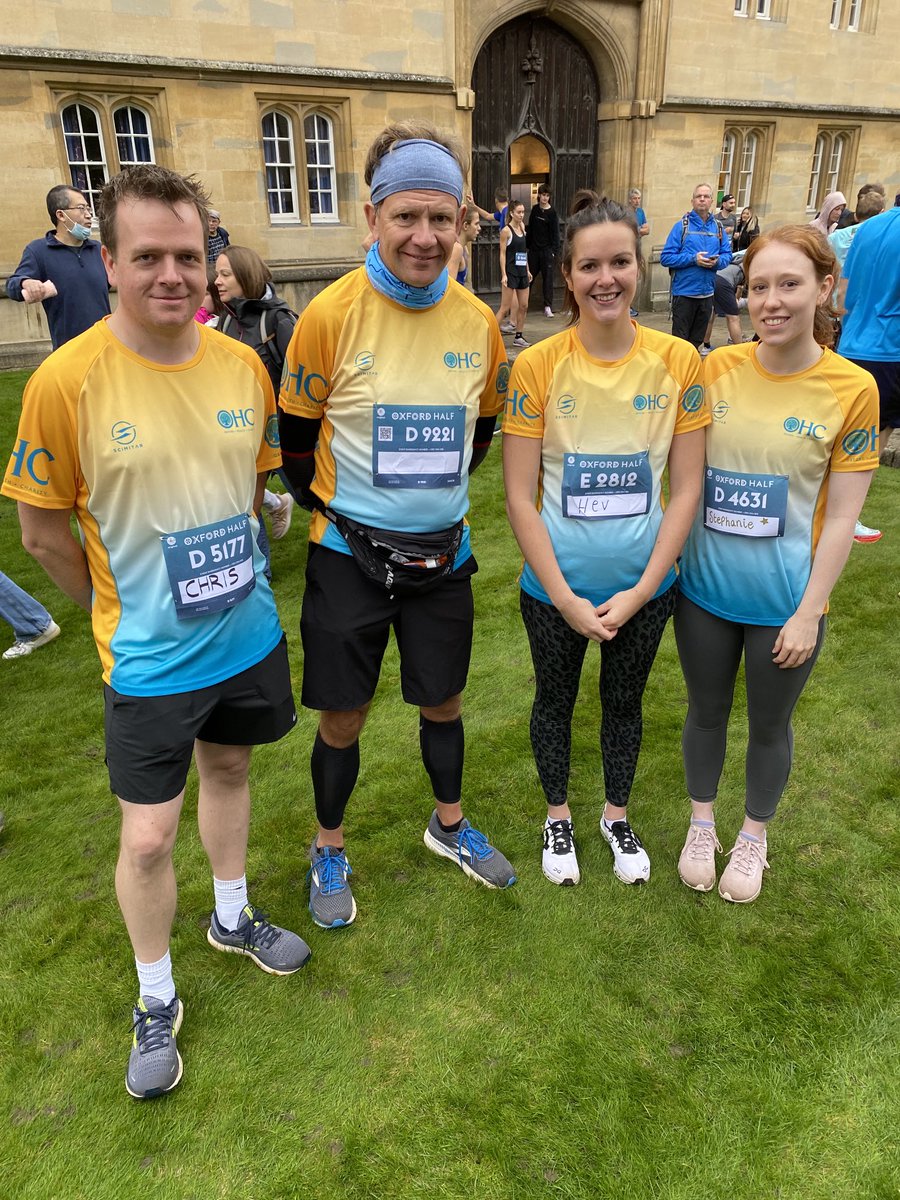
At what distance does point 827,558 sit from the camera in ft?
7.16

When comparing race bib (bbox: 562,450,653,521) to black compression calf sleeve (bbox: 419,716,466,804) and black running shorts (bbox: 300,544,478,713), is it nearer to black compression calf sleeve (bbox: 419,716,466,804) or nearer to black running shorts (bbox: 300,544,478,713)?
black running shorts (bbox: 300,544,478,713)

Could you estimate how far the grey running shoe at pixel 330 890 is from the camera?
8.32ft

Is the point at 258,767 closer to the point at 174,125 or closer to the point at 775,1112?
the point at 775,1112

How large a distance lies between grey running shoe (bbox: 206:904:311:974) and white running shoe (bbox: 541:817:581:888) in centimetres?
81

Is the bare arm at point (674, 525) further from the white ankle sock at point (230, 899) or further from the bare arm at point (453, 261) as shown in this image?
the white ankle sock at point (230, 899)

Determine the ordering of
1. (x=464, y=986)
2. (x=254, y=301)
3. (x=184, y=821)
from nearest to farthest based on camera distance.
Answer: (x=464, y=986)
(x=184, y=821)
(x=254, y=301)

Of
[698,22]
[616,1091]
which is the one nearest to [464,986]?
[616,1091]

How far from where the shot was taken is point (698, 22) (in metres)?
15.3

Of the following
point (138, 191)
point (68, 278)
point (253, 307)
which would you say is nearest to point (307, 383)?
point (138, 191)

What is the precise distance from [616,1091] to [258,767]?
1845mm

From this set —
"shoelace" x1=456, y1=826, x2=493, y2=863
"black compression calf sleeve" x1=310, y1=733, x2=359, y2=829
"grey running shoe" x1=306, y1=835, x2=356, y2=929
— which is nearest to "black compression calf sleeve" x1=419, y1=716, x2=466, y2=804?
"shoelace" x1=456, y1=826, x2=493, y2=863

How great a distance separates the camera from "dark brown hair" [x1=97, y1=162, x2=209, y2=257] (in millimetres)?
1647

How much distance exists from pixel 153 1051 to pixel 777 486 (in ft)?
6.97

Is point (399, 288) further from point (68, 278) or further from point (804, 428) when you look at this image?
point (68, 278)
